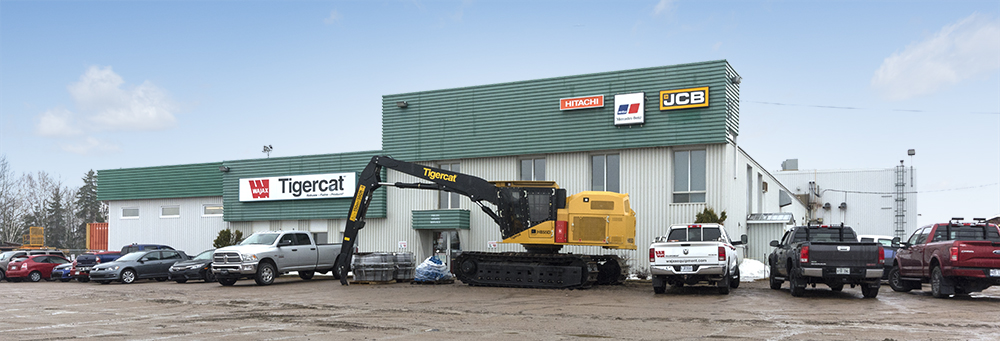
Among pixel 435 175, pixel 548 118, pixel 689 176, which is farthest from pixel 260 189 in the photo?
pixel 689 176

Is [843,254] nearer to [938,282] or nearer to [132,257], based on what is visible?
[938,282]

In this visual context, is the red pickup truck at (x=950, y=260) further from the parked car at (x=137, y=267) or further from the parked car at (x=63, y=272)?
the parked car at (x=63, y=272)

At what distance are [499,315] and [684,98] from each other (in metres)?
13.7

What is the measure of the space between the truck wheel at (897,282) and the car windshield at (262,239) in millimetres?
18374

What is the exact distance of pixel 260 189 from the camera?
107 ft

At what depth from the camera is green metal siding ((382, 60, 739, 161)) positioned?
80.2ft

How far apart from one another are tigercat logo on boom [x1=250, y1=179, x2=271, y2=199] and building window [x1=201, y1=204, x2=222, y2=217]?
295 centimetres

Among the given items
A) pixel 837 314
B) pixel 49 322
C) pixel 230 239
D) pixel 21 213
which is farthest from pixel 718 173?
pixel 21 213

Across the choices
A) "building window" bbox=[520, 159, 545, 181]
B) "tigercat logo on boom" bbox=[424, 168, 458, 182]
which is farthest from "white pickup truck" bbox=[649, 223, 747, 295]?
"building window" bbox=[520, 159, 545, 181]

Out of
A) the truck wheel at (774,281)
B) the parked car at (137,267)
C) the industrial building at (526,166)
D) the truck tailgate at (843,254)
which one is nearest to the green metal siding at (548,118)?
the industrial building at (526,166)

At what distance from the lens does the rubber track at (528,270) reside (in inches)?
799

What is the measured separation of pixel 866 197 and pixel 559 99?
27.9 metres

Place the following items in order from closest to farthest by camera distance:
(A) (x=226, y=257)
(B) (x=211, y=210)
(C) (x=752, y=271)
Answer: (A) (x=226, y=257)
(C) (x=752, y=271)
(B) (x=211, y=210)

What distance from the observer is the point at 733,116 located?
25078 mm
